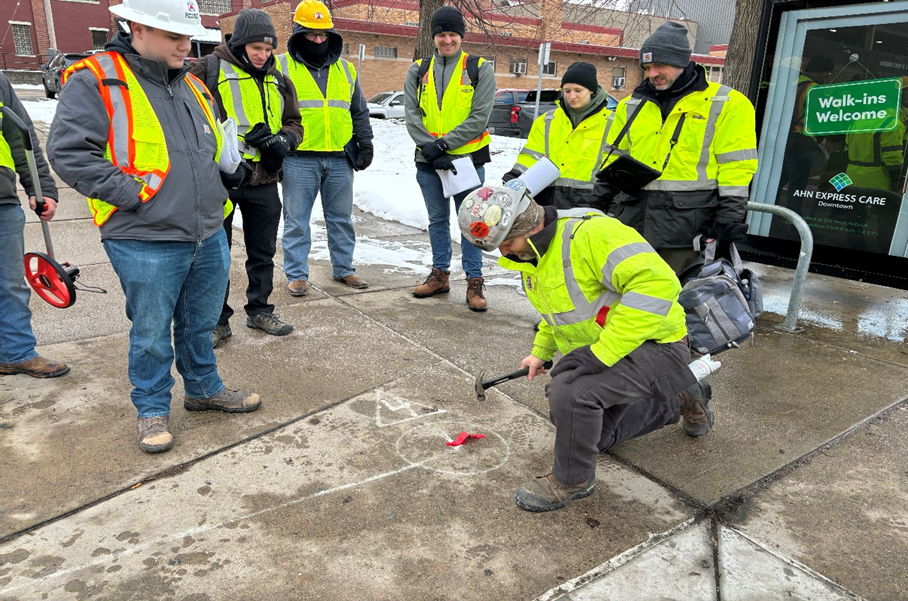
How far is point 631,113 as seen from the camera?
3742 millimetres

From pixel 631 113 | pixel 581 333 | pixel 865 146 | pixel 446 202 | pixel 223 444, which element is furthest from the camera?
pixel 446 202

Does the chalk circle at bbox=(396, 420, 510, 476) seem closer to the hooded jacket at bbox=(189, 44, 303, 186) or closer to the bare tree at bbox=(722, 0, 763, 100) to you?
the hooded jacket at bbox=(189, 44, 303, 186)

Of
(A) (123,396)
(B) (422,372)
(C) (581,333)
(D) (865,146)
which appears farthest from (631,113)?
(A) (123,396)

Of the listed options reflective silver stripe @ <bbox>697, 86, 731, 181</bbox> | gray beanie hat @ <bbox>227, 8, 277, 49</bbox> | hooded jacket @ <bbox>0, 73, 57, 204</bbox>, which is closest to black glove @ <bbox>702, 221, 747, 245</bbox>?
reflective silver stripe @ <bbox>697, 86, 731, 181</bbox>

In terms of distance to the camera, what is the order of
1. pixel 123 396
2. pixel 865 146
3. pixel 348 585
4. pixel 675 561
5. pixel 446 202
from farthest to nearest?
pixel 446 202, pixel 865 146, pixel 123 396, pixel 675 561, pixel 348 585

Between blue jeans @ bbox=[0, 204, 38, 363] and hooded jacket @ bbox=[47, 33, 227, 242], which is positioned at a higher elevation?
hooded jacket @ bbox=[47, 33, 227, 242]

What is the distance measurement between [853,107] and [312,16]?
3.97 m

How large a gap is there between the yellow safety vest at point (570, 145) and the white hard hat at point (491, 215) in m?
1.91

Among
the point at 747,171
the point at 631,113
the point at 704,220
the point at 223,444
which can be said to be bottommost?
the point at 223,444

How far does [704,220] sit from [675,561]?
1.95 metres

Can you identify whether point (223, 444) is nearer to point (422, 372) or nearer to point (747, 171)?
point (422, 372)

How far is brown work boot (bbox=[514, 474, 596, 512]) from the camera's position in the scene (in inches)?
104

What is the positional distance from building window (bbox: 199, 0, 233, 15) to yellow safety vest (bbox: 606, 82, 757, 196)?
4065 centimetres

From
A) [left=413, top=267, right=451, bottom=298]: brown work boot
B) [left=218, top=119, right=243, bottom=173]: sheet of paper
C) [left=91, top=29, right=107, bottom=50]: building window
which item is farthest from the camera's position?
[left=91, top=29, right=107, bottom=50]: building window
